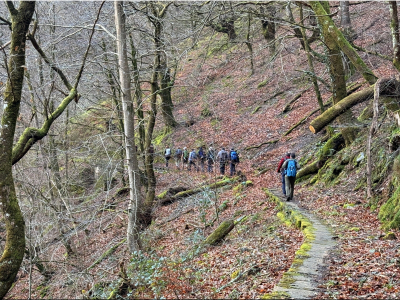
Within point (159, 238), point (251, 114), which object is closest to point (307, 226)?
point (159, 238)

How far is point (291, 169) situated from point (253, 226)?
2.41 metres

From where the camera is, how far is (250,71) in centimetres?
3238

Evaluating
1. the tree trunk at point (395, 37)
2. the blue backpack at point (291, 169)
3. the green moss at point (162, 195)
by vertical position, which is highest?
the tree trunk at point (395, 37)

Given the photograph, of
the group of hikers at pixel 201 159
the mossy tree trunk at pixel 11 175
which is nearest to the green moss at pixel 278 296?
the mossy tree trunk at pixel 11 175

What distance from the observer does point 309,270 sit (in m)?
5.70

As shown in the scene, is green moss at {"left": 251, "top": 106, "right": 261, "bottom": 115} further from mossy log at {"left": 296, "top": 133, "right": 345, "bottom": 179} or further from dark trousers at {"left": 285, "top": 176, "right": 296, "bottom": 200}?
dark trousers at {"left": 285, "top": 176, "right": 296, "bottom": 200}

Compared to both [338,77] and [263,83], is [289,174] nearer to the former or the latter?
[338,77]

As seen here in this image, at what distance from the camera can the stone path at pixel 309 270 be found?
488 centimetres

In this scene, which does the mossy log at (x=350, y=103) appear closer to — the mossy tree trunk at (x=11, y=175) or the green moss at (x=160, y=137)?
the mossy tree trunk at (x=11, y=175)

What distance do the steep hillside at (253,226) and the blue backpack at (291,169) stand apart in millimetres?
912

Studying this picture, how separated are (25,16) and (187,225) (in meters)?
9.60

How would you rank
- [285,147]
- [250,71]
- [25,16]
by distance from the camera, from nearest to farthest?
[25,16], [285,147], [250,71]

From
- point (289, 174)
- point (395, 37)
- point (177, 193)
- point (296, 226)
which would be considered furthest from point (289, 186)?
point (177, 193)

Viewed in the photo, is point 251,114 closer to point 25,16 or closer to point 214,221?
point 214,221
